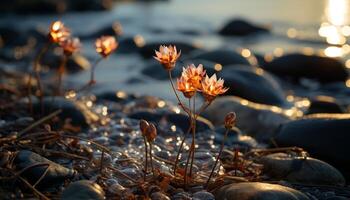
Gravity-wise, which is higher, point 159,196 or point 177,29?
point 177,29

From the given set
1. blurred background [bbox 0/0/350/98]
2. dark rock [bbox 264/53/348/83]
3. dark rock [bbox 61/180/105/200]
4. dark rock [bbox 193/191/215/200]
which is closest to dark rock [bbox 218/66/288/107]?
blurred background [bbox 0/0/350/98]

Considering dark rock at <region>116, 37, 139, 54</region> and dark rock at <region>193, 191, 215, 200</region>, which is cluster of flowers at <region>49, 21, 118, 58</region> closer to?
dark rock at <region>193, 191, 215, 200</region>

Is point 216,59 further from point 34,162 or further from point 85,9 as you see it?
point 85,9

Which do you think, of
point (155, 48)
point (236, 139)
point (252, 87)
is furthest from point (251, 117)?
point (155, 48)

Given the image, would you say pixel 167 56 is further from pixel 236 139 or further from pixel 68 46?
pixel 236 139

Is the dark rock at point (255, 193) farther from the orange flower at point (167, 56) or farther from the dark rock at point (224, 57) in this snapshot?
the dark rock at point (224, 57)

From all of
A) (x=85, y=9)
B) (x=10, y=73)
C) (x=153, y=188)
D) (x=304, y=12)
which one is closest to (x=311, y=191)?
(x=153, y=188)
